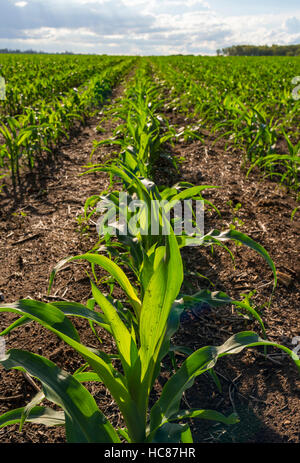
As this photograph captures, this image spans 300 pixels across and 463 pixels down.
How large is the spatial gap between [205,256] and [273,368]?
0.87 m

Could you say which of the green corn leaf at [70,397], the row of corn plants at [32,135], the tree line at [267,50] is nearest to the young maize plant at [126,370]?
the green corn leaf at [70,397]

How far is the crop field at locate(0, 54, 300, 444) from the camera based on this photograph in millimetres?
933

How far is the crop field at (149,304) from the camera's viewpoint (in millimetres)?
933

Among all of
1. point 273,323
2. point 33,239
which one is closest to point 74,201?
point 33,239

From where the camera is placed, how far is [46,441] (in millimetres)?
1190

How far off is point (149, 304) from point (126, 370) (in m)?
0.20

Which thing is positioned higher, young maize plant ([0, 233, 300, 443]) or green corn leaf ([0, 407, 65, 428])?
young maize plant ([0, 233, 300, 443])

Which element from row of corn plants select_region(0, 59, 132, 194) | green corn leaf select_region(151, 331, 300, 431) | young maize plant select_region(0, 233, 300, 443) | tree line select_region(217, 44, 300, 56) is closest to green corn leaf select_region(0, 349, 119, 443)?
young maize plant select_region(0, 233, 300, 443)

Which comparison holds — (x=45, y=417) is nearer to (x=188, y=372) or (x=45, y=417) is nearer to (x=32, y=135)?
(x=188, y=372)

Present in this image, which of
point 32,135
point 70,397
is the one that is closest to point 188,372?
point 70,397

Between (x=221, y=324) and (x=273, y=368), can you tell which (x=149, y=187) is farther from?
(x=273, y=368)

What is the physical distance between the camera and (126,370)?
0.97 meters

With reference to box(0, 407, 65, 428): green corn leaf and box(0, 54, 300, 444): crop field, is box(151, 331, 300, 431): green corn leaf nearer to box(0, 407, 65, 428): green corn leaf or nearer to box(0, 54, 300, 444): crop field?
box(0, 54, 300, 444): crop field

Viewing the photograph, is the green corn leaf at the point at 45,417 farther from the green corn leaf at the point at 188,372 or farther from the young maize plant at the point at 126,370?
the green corn leaf at the point at 188,372
